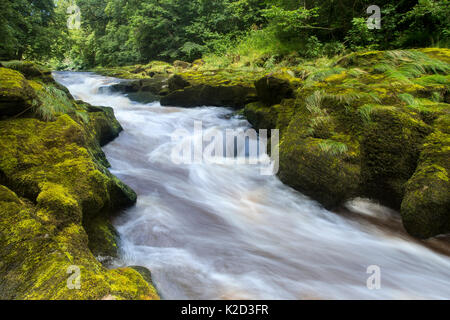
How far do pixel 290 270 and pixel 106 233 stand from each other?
2085 millimetres

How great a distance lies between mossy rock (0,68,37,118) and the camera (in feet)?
9.78

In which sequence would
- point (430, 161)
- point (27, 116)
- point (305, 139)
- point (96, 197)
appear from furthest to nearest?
point (305, 139) → point (430, 161) → point (27, 116) → point (96, 197)

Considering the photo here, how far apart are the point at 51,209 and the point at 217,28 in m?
22.3

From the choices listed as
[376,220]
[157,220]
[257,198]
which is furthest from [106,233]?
[376,220]

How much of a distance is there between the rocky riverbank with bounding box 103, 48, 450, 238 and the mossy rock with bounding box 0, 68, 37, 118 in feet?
A: 12.7

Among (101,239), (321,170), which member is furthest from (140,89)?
(101,239)

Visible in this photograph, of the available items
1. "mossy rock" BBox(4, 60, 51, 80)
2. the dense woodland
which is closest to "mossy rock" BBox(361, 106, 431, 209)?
the dense woodland

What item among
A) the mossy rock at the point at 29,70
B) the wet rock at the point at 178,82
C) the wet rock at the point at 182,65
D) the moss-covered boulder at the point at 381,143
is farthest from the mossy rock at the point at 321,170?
the wet rock at the point at 182,65

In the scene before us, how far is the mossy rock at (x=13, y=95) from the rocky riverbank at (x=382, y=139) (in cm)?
387

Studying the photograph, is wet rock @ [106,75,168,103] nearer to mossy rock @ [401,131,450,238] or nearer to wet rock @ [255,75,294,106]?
wet rock @ [255,75,294,106]

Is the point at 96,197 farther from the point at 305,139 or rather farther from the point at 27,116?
the point at 305,139

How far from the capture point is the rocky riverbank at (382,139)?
11.3 ft

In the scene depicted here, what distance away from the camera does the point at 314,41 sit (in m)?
10.3

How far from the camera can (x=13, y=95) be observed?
3.04 m
